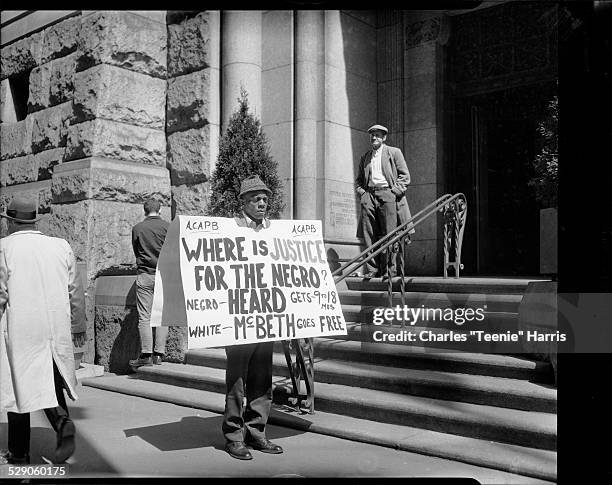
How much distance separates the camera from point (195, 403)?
6.47m

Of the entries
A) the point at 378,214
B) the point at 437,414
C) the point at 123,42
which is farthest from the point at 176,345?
the point at 123,42

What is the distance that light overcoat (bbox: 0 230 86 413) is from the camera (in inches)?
177

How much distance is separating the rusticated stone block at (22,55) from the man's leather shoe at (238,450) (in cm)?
834

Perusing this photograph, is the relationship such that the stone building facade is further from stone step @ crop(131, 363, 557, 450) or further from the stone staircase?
stone step @ crop(131, 363, 557, 450)

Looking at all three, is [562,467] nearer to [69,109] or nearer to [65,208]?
[65,208]

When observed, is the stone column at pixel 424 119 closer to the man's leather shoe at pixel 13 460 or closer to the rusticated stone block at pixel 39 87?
the rusticated stone block at pixel 39 87

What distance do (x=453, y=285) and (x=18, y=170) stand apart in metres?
7.69

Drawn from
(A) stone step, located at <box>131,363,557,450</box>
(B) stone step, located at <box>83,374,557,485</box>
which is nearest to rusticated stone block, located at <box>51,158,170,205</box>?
(B) stone step, located at <box>83,374,557,485</box>

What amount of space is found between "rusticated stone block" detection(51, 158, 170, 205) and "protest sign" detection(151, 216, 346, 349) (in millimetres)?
4685

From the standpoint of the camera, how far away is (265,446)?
16.2ft

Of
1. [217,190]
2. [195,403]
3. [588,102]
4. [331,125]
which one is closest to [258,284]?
[195,403]

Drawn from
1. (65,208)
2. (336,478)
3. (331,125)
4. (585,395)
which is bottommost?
(336,478)

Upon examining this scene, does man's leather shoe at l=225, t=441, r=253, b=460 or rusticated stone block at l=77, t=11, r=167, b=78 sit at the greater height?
rusticated stone block at l=77, t=11, r=167, b=78

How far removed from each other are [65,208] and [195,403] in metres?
4.31
